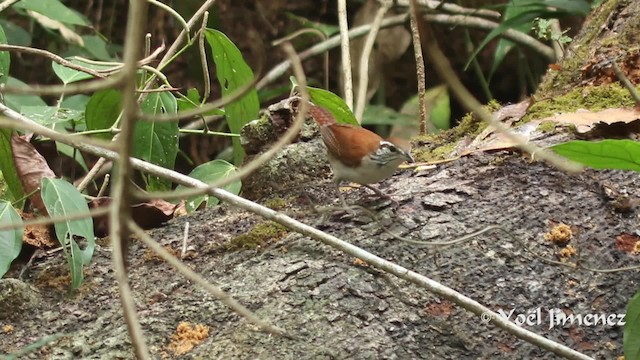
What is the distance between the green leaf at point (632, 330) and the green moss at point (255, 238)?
916 millimetres

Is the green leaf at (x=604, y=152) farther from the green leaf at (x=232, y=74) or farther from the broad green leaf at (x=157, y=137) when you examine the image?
the broad green leaf at (x=157, y=137)

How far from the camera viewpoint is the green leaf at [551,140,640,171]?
1.69 metres

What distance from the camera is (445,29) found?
566 cm

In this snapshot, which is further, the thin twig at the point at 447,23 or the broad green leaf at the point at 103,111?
the thin twig at the point at 447,23

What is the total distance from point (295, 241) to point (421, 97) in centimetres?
131

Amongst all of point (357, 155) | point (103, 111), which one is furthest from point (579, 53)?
point (103, 111)

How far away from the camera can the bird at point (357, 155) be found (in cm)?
243

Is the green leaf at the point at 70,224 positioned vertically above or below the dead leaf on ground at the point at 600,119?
below

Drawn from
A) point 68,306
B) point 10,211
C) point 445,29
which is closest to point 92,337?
point 68,306

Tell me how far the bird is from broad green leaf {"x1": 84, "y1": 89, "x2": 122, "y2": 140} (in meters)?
0.80

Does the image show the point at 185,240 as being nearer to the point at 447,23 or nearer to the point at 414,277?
the point at 414,277

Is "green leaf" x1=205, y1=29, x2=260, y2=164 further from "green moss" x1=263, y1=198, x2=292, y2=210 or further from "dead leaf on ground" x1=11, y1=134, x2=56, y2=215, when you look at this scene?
"dead leaf on ground" x1=11, y1=134, x2=56, y2=215

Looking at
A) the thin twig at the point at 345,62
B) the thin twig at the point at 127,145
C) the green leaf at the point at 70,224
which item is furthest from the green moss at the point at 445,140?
the thin twig at the point at 127,145

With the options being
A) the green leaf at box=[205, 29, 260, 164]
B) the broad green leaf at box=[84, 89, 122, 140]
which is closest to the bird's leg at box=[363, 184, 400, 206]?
the green leaf at box=[205, 29, 260, 164]
